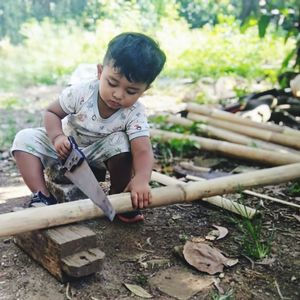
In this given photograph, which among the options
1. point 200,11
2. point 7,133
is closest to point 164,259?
point 7,133

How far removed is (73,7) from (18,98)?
Result: 3.22 metres

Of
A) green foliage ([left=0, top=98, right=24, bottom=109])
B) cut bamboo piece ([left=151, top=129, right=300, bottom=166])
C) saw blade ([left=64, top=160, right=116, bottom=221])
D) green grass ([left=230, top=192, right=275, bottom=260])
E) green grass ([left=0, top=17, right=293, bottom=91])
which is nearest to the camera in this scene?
saw blade ([left=64, top=160, right=116, bottom=221])

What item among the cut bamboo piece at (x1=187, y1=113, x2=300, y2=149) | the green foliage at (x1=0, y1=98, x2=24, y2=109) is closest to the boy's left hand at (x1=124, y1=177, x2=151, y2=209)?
the cut bamboo piece at (x1=187, y1=113, x2=300, y2=149)

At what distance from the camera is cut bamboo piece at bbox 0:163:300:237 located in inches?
75.5

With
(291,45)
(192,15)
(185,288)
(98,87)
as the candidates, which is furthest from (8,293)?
(192,15)

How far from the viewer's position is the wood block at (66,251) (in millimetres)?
1870

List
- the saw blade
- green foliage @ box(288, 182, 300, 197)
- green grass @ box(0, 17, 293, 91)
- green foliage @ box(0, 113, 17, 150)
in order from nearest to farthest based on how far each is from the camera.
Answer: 1. the saw blade
2. green foliage @ box(288, 182, 300, 197)
3. green foliage @ box(0, 113, 17, 150)
4. green grass @ box(0, 17, 293, 91)

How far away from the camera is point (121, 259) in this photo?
7.09 feet

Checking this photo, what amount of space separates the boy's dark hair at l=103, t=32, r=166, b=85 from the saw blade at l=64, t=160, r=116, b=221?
1.58 feet

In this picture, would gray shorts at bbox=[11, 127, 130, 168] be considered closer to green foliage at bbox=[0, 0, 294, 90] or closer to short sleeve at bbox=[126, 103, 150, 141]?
short sleeve at bbox=[126, 103, 150, 141]

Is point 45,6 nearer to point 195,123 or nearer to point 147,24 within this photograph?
point 147,24

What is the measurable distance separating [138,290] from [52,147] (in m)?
1.01

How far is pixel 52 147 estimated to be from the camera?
101 inches

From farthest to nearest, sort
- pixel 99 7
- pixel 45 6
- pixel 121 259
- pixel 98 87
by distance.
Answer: pixel 99 7 < pixel 45 6 < pixel 98 87 < pixel 121 259
